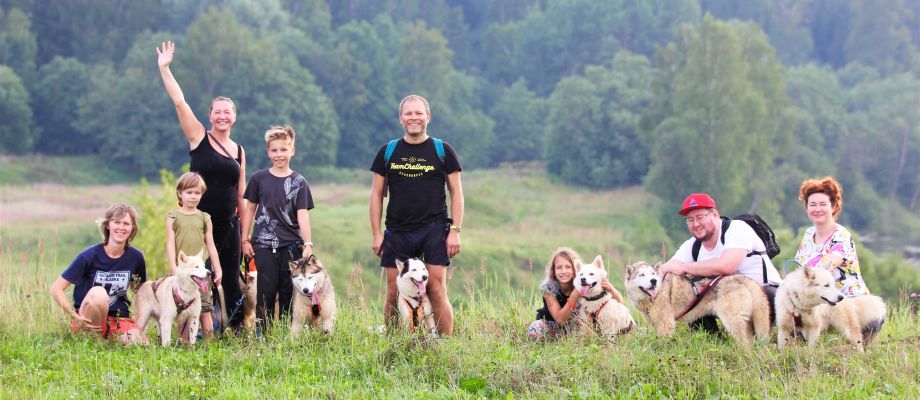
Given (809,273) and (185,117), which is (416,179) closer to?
(185,117)

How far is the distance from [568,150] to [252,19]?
3046 centimetres

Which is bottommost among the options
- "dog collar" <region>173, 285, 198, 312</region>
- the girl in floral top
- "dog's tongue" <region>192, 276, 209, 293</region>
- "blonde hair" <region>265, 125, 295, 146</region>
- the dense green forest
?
"dog collar" <region>173, 285, 198, 312</region>

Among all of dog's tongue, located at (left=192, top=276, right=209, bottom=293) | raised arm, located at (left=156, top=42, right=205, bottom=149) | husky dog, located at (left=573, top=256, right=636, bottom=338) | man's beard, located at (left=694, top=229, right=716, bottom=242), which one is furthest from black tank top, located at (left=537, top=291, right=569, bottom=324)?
raised arm, located at (left=156, top=42, right=205, bottom=149)

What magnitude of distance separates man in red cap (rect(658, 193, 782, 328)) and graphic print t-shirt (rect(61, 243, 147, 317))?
4.28 metres

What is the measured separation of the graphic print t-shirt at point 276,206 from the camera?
7.22 meters

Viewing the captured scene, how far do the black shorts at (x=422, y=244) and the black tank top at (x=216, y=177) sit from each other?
1.34 m

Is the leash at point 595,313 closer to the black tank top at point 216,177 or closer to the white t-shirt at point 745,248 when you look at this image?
the white t-shirt at point 745,248

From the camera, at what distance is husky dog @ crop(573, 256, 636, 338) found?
7.00 m

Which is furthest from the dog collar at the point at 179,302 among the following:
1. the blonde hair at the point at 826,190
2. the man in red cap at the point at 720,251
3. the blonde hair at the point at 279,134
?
the blonde hair at the point at 826,190

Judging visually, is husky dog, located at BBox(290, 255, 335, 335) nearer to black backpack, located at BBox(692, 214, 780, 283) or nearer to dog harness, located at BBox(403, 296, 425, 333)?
dog harness, located at BBox(403, 296, 425, 333)

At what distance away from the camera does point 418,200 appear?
7.08m

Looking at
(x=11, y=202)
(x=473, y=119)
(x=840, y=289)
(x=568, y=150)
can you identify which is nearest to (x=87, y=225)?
(x=11, y=202)

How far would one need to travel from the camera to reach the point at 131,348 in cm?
681

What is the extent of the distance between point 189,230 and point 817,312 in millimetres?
4759
